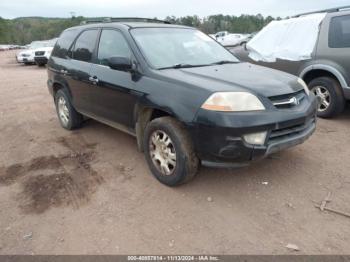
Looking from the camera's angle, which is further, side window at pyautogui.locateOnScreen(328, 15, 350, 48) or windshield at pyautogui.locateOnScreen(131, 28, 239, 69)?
side window at pyautogui.locateOnScreen(328, 15, 350, 48)

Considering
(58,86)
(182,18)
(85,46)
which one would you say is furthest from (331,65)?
(182,18)

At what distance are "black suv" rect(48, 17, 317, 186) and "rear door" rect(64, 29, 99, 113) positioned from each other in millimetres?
19

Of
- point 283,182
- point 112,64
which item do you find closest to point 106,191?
point 112,64

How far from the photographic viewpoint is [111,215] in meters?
3.30

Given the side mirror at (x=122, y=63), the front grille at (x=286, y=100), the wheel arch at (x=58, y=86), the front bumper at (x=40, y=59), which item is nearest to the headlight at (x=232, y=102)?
the front grille at (x=286, y=100)

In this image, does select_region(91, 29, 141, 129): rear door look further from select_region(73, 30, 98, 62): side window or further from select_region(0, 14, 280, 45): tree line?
select_region(0, 14, 280, 45): tree line

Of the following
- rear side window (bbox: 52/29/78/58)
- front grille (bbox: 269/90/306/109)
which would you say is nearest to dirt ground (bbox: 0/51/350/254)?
front grille (bbox: 269/90/306/109)

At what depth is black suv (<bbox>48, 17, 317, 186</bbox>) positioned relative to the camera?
10.4ft

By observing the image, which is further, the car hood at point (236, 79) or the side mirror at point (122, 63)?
the side mirror at point (122, 63)

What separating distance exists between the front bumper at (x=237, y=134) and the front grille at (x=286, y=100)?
0.07 m

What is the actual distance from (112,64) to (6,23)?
97.7m

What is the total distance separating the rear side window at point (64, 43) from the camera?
215 inches

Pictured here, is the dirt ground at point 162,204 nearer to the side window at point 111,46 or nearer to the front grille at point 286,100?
the front grille at point 286,100

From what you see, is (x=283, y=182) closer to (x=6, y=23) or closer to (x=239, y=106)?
(x=239, y=106)
